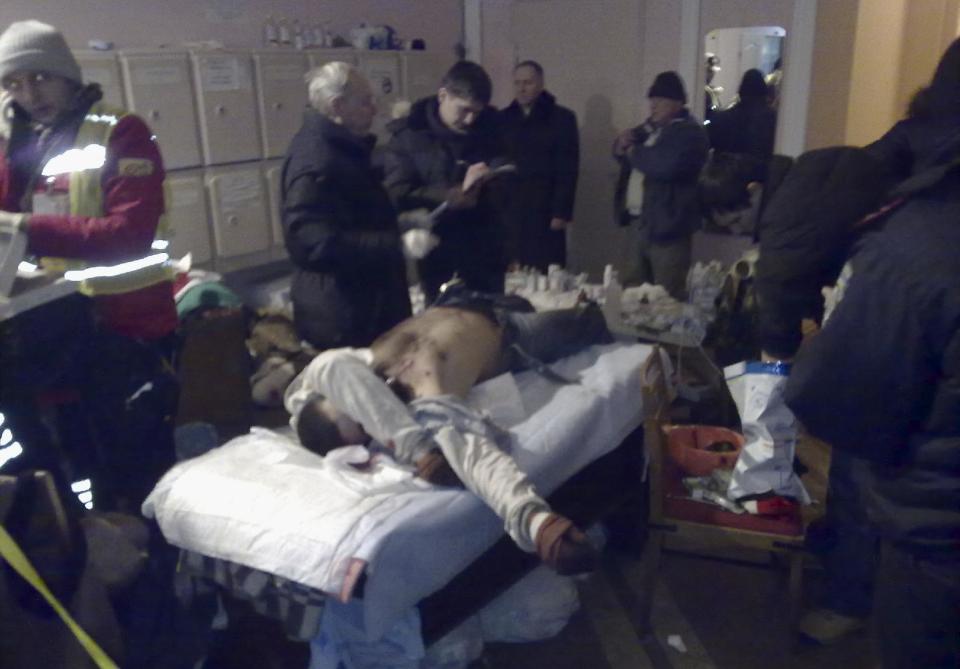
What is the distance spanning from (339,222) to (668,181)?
177 centimetres

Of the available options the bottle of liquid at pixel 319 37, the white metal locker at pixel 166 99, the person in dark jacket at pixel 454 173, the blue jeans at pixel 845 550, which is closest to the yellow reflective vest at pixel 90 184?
the person in dark jacket at pixel 454 173

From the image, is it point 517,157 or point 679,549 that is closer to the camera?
point 679,549

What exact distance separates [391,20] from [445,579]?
3448mm

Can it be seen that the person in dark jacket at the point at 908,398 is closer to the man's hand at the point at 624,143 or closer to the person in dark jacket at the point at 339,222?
the person in dark jacket at the point at 339,222

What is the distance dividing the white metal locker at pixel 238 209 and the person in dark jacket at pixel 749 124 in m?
2.26

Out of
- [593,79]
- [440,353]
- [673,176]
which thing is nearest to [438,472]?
[440,353]

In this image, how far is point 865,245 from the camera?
130cm

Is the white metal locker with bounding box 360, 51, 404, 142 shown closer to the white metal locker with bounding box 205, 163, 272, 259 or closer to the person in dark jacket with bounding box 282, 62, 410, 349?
the white metal locker with bounding box 205, 163, 272, 259

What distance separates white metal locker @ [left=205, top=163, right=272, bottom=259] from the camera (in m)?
3.35

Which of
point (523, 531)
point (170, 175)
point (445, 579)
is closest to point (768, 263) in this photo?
point (523, 531)

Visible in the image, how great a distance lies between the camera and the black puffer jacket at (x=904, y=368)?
119cm

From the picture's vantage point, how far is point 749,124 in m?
4.15

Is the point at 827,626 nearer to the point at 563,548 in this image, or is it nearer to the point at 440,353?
the point at 563,548

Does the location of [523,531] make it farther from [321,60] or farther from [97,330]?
[321,60]
